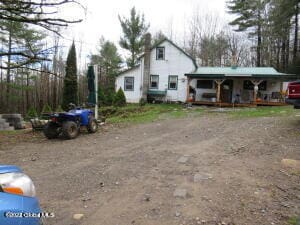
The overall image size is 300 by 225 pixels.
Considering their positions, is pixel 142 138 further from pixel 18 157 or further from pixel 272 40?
pixel 272 40

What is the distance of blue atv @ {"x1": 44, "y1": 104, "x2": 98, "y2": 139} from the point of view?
9.36 m

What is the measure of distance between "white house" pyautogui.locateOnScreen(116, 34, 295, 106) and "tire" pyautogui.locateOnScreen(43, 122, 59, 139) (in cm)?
1249

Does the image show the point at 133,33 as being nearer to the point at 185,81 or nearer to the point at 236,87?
the point at 185,81

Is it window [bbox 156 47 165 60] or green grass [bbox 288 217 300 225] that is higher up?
window [bbox 156 47 165 60]

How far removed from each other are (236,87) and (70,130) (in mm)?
15898

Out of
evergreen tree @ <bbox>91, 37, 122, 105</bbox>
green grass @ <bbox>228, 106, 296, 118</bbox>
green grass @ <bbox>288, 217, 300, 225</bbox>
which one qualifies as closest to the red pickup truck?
green grass @ <bbox>228, 106, 296, 118</bbox>

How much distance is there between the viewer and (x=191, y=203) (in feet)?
12.5

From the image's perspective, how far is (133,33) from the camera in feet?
105

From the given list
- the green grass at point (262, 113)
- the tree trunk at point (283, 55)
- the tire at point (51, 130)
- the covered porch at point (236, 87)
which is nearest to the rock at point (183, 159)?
the tire at point (51, 130)

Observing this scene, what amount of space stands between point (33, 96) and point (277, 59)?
25.5 m

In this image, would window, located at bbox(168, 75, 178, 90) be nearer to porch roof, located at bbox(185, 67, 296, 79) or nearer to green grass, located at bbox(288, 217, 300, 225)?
porch roof, located at bbox(185, 67, 296, 79)

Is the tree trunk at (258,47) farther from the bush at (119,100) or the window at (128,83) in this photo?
the bush at (119,100)

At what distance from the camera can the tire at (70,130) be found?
9266 millimetres

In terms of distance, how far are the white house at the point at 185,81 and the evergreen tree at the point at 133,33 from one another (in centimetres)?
951
